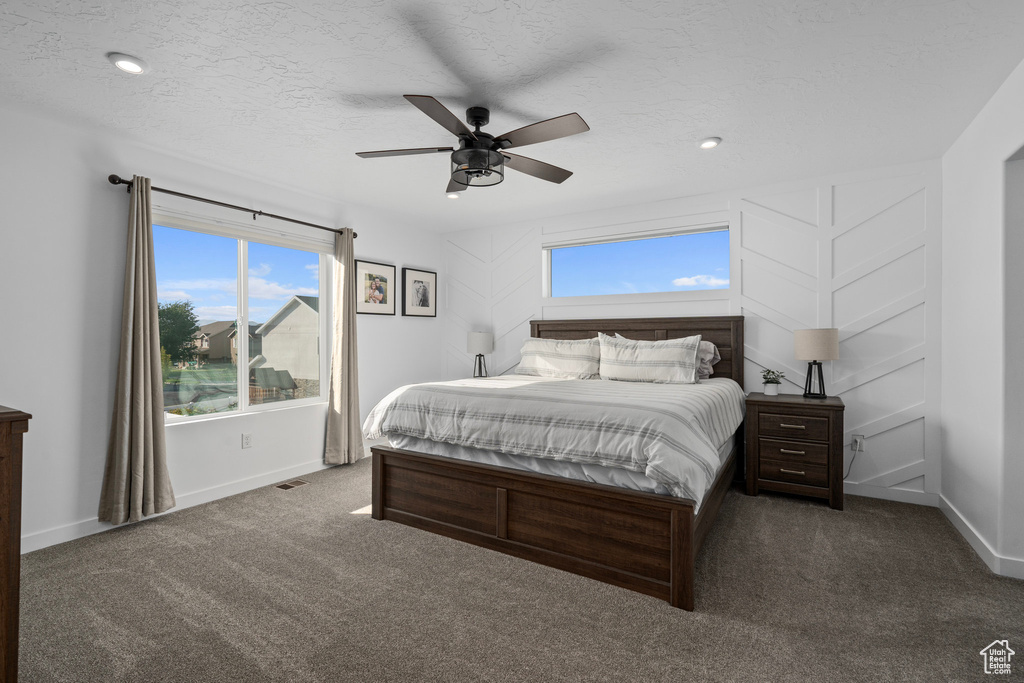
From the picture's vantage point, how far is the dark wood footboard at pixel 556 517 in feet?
7.34

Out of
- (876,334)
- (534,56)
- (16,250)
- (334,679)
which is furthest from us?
(876,334)

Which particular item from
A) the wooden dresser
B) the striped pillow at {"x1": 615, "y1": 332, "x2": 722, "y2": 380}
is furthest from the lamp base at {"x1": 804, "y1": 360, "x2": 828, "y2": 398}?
the wooden dresser

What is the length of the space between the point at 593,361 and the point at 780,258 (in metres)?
1.72

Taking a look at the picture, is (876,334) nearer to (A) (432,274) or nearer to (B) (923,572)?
(B) (923,572)

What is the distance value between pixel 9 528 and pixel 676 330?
420 cm

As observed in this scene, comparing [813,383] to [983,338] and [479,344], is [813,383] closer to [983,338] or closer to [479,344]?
[983,338]

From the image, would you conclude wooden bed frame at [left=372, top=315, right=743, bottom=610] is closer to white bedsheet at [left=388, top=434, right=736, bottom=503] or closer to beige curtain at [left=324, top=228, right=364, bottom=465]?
white bedsheet at [left=388, top=434, right=736, bottom=503]

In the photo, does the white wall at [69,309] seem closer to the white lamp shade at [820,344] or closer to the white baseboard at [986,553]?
the white lamp shade at [820,344]

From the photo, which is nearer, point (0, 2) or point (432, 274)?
point (0, 2)

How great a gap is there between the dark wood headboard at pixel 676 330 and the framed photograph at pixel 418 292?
1412 mm

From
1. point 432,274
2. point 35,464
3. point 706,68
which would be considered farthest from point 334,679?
point 432,274

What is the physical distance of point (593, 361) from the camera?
4340mm

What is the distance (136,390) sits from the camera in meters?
3.03

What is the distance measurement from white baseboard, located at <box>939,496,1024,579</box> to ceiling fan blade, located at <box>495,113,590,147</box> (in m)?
2.93
